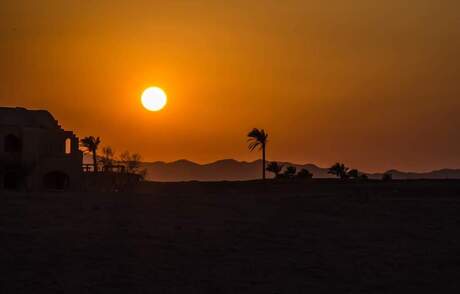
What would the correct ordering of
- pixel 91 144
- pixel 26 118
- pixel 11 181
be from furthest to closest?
pixel 91 144, pixel 26 118, pixel 11 181

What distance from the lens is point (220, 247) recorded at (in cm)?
1884

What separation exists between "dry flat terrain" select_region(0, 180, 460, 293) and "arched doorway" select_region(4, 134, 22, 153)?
21234 millimetres

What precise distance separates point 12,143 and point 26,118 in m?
3.04

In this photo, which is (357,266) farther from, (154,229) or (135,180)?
(135,180)

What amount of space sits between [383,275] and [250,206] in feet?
37.5

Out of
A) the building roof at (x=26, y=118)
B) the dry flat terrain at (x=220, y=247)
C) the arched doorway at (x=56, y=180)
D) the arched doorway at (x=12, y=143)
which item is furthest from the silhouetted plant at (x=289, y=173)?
the dry flat terrain at (x=220, y=247)

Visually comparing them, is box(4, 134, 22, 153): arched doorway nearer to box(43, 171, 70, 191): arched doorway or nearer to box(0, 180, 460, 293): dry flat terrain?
box(43, 171, 70, 191): arched doorway

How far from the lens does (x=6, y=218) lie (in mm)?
21469

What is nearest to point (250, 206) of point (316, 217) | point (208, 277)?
point (316, 217)

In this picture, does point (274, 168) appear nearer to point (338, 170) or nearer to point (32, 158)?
point (338, 170)

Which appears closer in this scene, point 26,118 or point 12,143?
point 12,143

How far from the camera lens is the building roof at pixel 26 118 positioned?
49.7 meters

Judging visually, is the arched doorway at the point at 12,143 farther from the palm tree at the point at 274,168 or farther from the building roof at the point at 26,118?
the palm tree at the point at 274,168

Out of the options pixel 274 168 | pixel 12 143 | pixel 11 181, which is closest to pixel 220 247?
pixel 11 181
